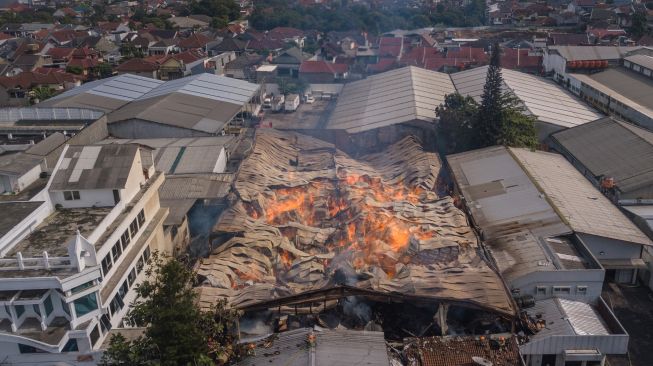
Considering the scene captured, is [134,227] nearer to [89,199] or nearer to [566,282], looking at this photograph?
A: [89,199]

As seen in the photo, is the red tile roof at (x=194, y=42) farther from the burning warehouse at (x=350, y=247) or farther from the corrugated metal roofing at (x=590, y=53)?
the burning warehouse at (x=350, y=247)

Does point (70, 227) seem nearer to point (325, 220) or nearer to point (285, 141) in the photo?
point (325, 220)

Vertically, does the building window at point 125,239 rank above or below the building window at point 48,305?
Result: above

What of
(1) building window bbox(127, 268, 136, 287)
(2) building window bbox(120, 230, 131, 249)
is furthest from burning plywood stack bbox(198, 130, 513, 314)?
(2) building window bbox(120, 230, 131, 249)

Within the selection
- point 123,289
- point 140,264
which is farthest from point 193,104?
point 123,289

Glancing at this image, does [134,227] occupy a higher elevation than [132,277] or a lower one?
higher

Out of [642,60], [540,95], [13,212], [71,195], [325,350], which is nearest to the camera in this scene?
[325,350]

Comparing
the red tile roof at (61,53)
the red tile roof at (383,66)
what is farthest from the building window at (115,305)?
the red tile roof at (61,53)
